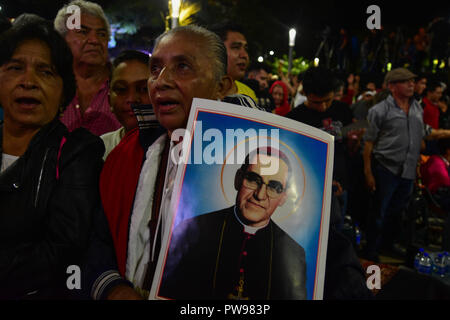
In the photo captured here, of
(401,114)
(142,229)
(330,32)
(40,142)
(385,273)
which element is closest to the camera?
(142,229)

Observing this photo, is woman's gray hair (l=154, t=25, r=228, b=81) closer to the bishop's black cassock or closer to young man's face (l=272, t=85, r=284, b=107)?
the bishop's black cassock

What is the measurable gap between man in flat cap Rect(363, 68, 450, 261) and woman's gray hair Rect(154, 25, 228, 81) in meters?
3.63

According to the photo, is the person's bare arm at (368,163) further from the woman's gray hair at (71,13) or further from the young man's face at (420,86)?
the woman's gray hair at (71,13)

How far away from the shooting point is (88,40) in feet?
8.46

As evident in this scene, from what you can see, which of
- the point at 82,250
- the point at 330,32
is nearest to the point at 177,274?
the point at 82,250

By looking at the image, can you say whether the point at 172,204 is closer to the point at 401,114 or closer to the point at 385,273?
the point at 385,273

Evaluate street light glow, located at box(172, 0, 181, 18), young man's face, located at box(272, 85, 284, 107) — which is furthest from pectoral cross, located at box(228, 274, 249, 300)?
young man's face, located at box(272, 85, 284, 107)

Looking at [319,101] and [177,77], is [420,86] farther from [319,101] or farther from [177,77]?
[177,77]

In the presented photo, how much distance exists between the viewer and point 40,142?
1.40 meters

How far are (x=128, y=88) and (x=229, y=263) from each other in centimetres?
149

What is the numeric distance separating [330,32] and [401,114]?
21168mm

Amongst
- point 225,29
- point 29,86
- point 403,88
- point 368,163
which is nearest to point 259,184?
point 29,86

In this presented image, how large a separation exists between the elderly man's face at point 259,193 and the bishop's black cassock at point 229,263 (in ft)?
0.09

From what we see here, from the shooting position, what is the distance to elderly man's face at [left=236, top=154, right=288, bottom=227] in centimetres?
106
